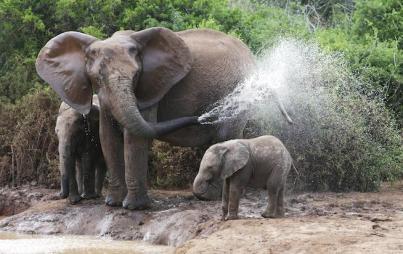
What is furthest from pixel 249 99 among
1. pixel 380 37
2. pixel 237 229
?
pixel 380 37

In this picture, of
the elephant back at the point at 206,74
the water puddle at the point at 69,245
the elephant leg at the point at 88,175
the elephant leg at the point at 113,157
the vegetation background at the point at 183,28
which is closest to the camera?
the water puddle at the point at 69,245

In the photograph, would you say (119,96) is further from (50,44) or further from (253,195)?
(253,195)

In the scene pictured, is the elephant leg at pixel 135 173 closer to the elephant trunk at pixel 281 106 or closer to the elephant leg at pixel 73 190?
the elephant leg at pixel 73 190

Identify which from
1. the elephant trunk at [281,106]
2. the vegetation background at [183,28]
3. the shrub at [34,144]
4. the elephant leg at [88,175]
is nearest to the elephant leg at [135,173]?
the elephant leg at [88,175]

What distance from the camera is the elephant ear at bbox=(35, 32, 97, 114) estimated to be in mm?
12312

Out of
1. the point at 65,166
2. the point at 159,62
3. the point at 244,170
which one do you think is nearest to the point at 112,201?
the point at 65,166

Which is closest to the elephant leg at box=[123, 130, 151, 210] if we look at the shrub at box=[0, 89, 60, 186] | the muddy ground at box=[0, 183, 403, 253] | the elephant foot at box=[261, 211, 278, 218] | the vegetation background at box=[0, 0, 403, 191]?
the muddy ground at box=[0, 183, 403, 253]

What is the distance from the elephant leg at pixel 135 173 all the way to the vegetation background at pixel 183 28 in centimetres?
261

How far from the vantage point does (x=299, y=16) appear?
72.7 feet

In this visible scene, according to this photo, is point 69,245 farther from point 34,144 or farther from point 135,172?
point 34,144

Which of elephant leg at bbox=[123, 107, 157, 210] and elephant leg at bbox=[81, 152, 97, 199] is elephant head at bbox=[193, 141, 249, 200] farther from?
elephant leg at bbox=[81, 152, 97, 199]

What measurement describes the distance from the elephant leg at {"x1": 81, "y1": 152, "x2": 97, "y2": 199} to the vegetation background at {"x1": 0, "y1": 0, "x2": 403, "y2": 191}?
6.04 ft

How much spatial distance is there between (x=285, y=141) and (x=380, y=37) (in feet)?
17.9

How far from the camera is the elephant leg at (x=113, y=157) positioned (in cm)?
1216
